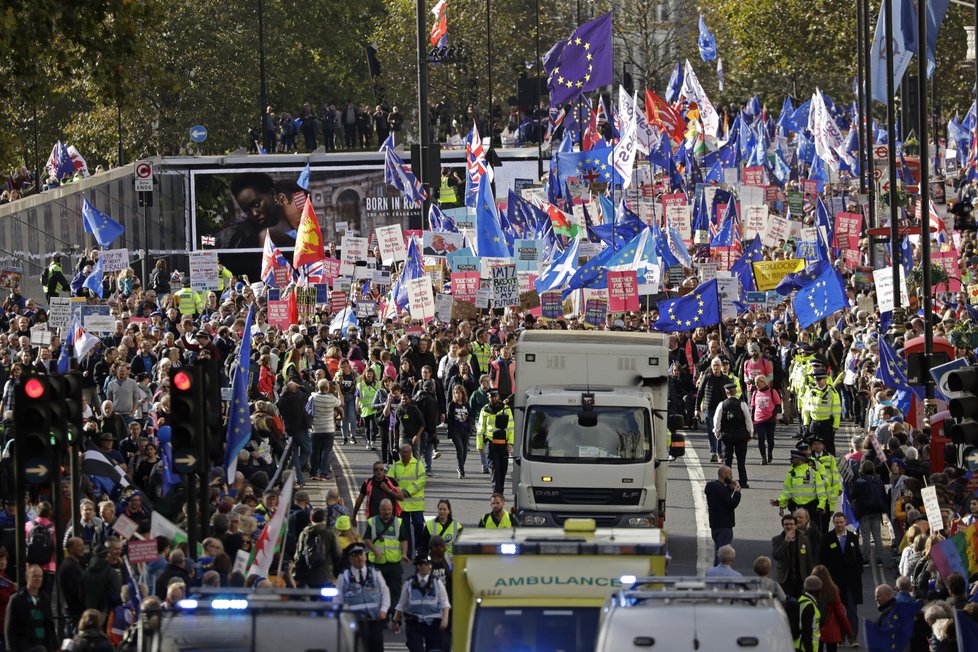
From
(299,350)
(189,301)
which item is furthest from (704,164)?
(299,350)

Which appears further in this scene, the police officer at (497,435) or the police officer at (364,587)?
the police officer at (497,435)

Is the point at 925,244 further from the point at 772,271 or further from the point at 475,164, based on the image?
the point at 475,164

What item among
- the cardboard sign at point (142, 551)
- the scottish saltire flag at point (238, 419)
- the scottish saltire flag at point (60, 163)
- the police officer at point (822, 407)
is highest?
the scottish saltire flag at point (60, 163)

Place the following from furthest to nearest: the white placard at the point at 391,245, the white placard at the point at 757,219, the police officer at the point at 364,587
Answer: the white placard at the point at 757,219, the white placard at the point at 391,245, the police officer at the point at 364,587

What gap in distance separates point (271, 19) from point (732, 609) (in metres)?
60.9

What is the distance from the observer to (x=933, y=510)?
746 inches

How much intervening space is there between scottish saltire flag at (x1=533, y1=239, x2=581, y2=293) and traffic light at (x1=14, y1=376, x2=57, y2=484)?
20.5 m

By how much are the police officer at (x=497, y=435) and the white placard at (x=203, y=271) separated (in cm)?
1253

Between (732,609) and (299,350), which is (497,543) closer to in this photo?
(732,609)

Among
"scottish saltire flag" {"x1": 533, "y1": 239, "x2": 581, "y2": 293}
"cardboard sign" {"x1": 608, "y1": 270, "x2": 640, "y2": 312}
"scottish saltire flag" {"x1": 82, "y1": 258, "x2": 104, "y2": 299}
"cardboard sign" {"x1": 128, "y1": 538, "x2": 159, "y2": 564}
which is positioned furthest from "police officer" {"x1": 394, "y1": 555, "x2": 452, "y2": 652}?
"scottish saltire flag" {"x1": 82, "y1": 258, "x2": 104, "y2": 299}

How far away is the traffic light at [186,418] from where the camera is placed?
1622 centimetres

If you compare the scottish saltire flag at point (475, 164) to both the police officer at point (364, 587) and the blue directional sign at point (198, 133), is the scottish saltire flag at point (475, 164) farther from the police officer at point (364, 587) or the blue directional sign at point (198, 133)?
the police officer at point (364, 587)

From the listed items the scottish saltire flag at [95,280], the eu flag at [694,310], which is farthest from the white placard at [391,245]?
the eu flag at [694,310]

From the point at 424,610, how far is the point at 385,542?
6.68ft
